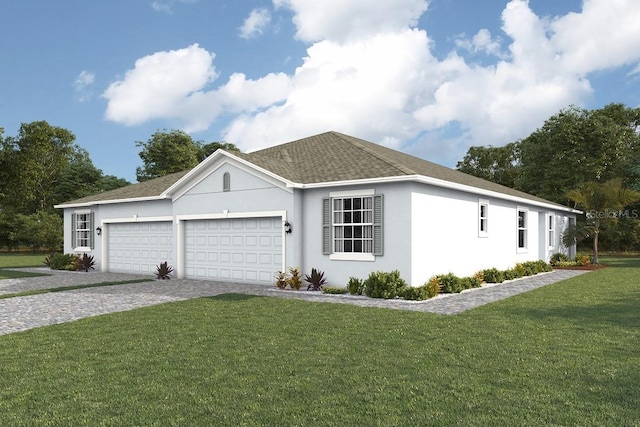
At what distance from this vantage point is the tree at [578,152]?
35.0m

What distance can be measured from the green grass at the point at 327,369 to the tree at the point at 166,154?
41.9 m

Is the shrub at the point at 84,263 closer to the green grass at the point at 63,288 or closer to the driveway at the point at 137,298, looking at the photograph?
the driveway at the point at 137,298

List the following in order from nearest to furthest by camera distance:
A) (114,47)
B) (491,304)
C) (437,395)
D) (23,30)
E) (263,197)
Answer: (437,395)
(491,304)
(263,197)
(114,47)
(23,30)

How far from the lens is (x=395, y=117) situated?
2175 centimetres

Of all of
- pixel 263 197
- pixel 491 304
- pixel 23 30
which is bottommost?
pixel 491 304

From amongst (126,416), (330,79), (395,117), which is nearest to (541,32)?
(395,117)

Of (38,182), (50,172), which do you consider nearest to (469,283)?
(38,182)

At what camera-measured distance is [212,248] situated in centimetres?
1683

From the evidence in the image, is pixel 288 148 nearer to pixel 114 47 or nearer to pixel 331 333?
pixel 114 47

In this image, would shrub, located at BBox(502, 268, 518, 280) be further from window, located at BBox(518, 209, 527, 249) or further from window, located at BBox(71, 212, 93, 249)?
window, located at BBox(71, 212, 93, 249)

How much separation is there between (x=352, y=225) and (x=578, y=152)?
1189 inches

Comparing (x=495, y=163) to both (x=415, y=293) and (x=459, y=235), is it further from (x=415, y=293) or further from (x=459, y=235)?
(x=415, y=293)

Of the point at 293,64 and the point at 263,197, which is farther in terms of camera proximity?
the point at 293,64

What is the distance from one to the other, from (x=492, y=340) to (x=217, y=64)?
16.4 metres
